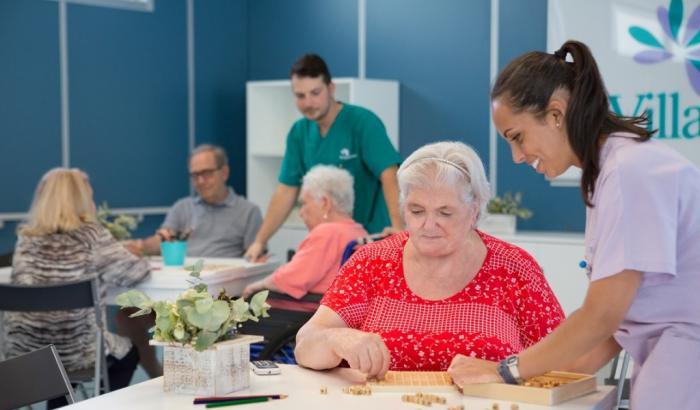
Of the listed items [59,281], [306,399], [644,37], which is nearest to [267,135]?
[644,37]

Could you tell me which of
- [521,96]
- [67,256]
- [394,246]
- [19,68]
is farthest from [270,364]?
[19,68]

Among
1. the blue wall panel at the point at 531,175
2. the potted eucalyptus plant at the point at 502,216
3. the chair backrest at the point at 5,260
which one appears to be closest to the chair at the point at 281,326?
the chair backrest at the point at 5,260

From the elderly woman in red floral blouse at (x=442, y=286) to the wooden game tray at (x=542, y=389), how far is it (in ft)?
1.07

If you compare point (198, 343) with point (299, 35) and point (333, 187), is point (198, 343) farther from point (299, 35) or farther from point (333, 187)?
point (299, 35)

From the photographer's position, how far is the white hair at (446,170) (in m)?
2.61

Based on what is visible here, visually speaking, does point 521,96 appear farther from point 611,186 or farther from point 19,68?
point 19,68

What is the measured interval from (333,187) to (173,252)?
Answer: 94 centimetres

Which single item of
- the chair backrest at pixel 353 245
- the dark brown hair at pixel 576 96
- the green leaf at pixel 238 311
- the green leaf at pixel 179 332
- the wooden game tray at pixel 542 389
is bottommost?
the wooden game tray at pixel 542 389

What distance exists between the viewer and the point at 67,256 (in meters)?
4.09

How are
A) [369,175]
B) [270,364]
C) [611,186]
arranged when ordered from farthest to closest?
1. [369,175]
2. [270,364]
3. [611,186]

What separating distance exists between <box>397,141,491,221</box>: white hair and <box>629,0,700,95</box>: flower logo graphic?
3482mm

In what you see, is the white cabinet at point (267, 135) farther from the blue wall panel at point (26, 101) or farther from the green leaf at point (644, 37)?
the green leaf at point (644, 37)

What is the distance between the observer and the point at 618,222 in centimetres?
185

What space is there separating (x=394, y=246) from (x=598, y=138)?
0.87 meters
